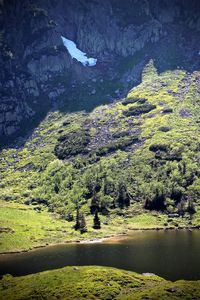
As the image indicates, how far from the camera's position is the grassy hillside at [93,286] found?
98.7 metres

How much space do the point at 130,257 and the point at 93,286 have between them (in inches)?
1406

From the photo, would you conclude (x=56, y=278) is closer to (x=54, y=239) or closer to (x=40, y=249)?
(x=40, y=249)

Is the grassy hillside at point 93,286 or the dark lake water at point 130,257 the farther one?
the dark lake water at point 130,257

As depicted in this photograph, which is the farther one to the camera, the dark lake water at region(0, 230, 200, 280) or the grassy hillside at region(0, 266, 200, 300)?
the dark lake water at region(0, 230, 200, 280)

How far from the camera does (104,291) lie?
342 feet

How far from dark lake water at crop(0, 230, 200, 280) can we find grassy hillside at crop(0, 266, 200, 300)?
1033 centimetres

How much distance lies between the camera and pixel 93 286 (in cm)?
10769

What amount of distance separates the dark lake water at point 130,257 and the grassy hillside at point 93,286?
33.9 feet

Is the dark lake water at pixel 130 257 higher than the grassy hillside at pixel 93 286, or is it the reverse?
the dark lake water at pixel 130 257

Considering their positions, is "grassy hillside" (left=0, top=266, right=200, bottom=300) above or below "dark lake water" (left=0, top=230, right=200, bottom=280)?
below

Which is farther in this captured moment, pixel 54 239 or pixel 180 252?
pixel 54 239

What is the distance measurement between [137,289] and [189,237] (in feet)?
242

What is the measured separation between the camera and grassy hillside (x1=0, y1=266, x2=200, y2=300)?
98688 mm

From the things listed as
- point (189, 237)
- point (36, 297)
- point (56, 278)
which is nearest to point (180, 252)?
point (189, 237)
